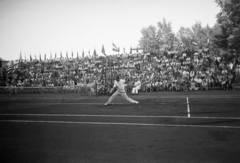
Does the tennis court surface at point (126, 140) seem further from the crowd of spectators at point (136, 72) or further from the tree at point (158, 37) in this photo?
the tree at point (158, 37)

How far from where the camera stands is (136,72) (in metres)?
29.7

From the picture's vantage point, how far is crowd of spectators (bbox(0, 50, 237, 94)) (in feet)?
82.4

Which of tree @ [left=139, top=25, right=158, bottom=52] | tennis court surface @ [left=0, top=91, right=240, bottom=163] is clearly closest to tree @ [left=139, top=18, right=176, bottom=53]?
tree @ [left=139, top=25, right=158, bottom=52]

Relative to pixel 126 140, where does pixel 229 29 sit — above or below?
above

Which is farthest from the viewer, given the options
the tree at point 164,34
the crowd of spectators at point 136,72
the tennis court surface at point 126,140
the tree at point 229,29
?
the tree at point 164,34

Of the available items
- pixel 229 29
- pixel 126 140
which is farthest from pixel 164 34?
pixel 126 140

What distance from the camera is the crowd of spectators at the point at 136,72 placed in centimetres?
2511

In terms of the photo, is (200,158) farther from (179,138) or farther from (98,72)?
(98,72)

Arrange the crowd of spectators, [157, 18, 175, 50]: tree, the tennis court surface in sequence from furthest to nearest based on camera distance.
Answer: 1. [157, 18, 175, 50]: tree
2. the crowd of spectators
3. the tennis court surface

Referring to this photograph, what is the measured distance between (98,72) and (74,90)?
5.27 metres

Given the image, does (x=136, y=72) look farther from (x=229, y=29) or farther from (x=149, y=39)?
(x=149, y=39)

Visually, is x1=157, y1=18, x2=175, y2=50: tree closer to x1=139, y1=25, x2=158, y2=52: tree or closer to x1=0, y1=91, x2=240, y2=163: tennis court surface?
x1=139, y1=25, x2=158, y2=52: tree

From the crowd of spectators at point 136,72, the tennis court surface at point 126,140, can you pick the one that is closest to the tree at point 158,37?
the crowd of spectators at point 136,72

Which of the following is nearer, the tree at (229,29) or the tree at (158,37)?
the tree at (229,29)
